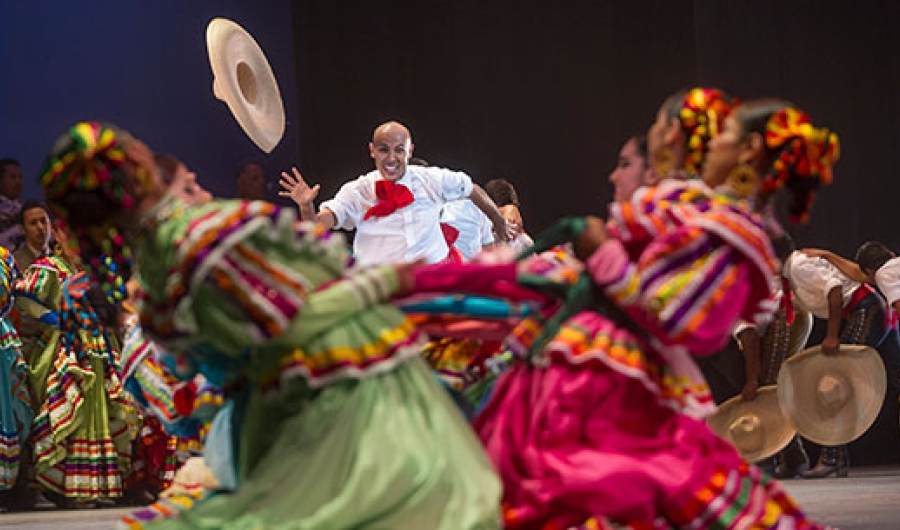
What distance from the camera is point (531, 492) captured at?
3047 mm

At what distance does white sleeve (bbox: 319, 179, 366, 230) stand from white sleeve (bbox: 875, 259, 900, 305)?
313cm

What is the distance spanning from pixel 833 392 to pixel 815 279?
0.67m

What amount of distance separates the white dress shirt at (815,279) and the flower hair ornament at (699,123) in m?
5.15

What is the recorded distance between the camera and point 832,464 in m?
8.63

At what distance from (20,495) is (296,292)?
587cm

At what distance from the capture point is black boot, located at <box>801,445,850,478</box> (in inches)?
338

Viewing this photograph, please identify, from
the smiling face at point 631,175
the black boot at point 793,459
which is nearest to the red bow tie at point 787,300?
the black boot at point 793,459

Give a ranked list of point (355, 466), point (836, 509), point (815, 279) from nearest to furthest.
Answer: point (355, 466) → point (836, 509) → point (815, 279)

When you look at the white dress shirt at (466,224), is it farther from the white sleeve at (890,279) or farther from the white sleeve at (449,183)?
the white sleeve at (890,279)

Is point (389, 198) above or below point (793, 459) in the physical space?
above

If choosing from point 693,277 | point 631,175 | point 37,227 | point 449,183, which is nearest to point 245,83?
point 449,183

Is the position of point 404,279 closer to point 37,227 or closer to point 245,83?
point 245,83

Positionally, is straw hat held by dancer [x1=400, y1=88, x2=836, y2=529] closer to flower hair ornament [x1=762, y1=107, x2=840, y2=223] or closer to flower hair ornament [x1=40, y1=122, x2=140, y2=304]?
flower hair ornament [x1=762, y1=107, x2=840, y2=223]

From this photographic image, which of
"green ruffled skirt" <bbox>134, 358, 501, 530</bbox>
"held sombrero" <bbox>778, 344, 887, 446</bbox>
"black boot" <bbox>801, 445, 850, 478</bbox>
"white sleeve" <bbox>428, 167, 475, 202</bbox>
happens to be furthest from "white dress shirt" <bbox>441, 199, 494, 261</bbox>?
"green ruffled skirt" <bbox>134, 358, 501, 530</bbox>
